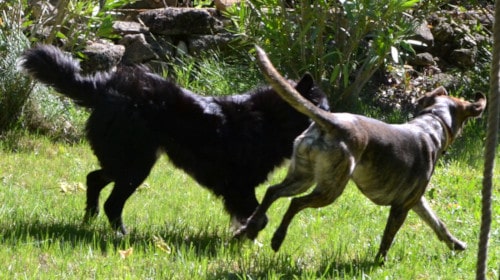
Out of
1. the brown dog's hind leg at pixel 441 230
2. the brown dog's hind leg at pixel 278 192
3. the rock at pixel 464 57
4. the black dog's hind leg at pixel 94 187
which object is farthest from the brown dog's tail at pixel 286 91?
the rock at pixel 464 57

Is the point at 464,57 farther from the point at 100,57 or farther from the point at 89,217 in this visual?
the point at 89,217

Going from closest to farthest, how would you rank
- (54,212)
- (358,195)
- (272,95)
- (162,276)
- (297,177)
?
(162,276)
(297,177)
(54,212)
(272,95)
(358,195)

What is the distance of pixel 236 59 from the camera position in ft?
37.3

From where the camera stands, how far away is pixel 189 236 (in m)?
5.95

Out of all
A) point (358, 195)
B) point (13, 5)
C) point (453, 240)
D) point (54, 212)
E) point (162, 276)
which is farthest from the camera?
point (13, 5)

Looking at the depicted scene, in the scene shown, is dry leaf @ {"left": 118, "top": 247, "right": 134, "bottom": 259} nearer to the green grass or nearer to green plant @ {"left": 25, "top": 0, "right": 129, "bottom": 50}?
the green grass

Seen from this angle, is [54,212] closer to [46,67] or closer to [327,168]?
[46,67]

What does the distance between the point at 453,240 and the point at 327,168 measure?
1.59 m

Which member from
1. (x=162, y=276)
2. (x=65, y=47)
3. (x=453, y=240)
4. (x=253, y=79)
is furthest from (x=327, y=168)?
(x=253, y=79)

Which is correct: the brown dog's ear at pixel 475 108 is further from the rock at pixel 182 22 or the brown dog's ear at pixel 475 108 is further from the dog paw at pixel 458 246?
the rock at pixel 182 22

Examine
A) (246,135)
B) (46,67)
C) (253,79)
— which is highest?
(46,67)

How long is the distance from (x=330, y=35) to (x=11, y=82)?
404 cm

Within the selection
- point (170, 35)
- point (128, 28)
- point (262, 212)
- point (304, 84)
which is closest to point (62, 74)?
point (304, 84)

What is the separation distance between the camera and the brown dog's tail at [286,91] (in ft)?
14.7
